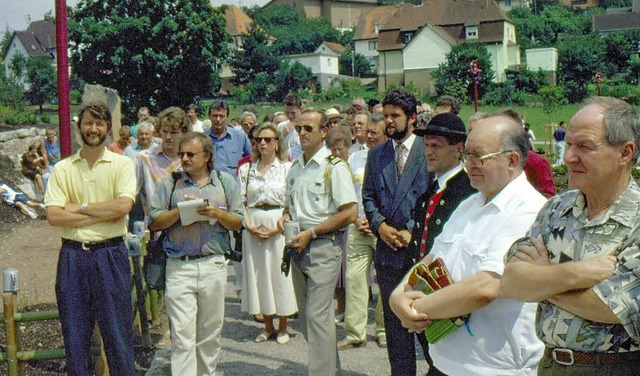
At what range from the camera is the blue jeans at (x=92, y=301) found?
5844 mm

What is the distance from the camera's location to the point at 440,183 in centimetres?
505

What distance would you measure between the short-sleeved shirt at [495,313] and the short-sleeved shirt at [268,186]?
447 centimetres

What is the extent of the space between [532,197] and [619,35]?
9511cm

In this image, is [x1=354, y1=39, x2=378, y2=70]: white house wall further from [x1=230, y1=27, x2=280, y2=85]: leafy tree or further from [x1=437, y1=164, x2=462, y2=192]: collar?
→ [x1=437, y1=164, x2=462, y2=192]: collar

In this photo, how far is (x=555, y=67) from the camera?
289ft

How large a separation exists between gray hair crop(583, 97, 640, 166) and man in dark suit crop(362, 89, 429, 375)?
9.33ft

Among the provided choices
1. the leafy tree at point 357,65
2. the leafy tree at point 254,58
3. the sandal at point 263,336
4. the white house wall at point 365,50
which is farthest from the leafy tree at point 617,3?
the sandal at point 263,336

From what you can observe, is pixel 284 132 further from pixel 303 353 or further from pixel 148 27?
pixel 148 27

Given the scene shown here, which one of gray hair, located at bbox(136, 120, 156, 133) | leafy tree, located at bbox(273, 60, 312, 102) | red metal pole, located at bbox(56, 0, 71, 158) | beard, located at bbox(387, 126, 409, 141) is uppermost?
leafy tree, located at bbox(273, 60, 312, 102)

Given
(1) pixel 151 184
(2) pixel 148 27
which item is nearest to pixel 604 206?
(1) pixel 151 184

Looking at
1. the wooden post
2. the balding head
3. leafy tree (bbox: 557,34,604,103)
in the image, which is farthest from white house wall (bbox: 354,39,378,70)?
the balding head

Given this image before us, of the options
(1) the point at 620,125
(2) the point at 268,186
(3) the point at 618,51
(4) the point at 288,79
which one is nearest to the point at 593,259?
(1) the point at 620,125

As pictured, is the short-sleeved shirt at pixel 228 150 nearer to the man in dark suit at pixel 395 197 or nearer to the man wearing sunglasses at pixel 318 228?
the man wearing sunglasses at pixel 318 228

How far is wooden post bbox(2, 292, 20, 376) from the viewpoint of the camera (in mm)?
6273
